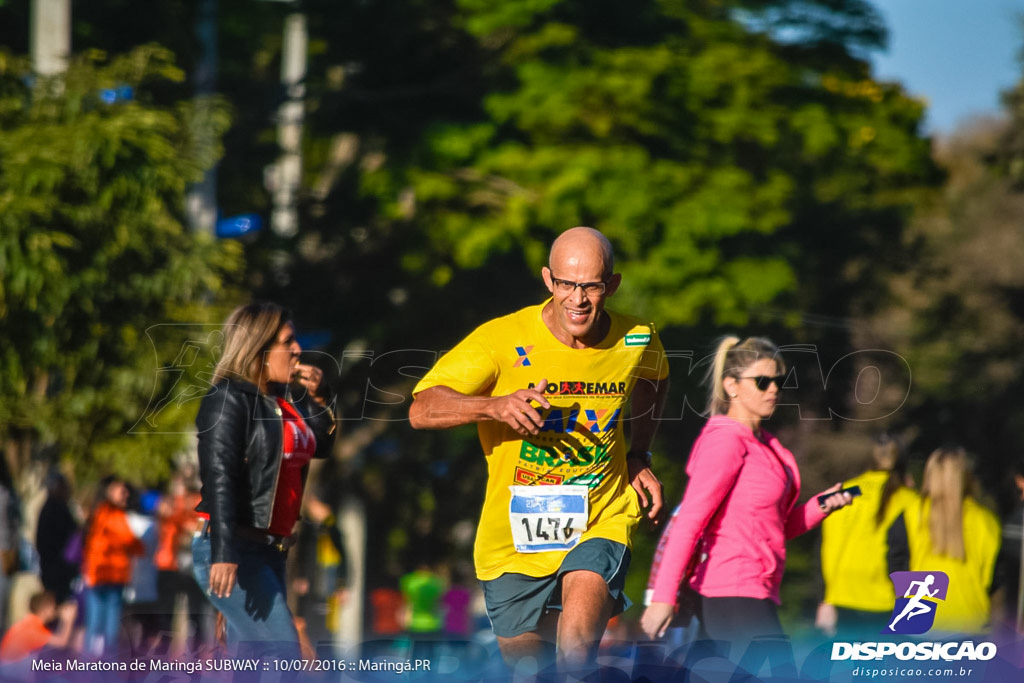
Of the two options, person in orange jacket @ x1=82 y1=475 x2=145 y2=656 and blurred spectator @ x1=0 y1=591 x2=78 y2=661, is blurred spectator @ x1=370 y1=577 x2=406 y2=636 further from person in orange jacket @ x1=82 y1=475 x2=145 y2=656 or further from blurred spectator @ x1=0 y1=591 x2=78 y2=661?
blurred spectator @ x1=0 y1=591 x2=78 y2=661

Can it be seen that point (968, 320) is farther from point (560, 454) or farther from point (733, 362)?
point (560, 454)

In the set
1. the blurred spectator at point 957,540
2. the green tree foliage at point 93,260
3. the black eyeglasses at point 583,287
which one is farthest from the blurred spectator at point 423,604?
the black eyeglasses at point 583,287

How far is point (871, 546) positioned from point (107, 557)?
5617 millimetres

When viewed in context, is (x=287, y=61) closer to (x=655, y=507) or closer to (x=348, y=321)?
(x=348, y=321)

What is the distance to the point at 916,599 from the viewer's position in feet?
20.6

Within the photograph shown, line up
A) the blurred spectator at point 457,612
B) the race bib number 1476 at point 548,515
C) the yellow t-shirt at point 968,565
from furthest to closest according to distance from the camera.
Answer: the blurred spectator at point 457,612
the yellow t-shirt at point 968,565
the race bib number 1476 at point 548,515

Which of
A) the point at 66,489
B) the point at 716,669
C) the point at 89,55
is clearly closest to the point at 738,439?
the point at 716,669

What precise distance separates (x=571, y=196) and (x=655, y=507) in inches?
406

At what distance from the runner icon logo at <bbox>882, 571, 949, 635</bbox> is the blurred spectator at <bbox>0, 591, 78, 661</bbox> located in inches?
156

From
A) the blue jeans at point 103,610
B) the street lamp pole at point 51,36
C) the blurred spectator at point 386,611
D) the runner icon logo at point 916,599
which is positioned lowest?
the blurred spectator at point 386,611

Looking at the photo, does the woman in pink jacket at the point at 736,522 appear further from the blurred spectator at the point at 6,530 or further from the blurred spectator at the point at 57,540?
the blurred spectator at the point at 57,540

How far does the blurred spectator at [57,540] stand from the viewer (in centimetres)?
947

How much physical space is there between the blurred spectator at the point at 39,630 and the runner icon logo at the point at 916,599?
3952 mm

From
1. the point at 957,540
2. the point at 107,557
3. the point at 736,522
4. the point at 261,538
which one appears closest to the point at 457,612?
the point at 107,557
